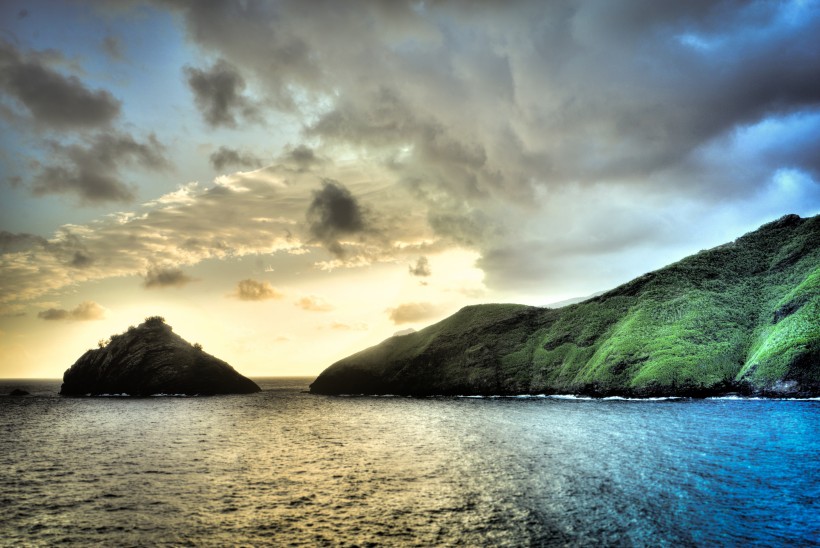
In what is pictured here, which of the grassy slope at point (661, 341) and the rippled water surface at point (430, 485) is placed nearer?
the rippled water surface at point (430, 485)

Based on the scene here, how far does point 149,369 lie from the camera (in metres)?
168

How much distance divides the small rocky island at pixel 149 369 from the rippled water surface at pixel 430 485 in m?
109

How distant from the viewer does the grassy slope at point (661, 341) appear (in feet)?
325

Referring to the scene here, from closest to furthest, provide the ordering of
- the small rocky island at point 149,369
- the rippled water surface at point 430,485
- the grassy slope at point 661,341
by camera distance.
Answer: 1. the rippled water surface at point 430,485
2. the grassy slope at point 661,341
3. the small rocky island at point 149,369

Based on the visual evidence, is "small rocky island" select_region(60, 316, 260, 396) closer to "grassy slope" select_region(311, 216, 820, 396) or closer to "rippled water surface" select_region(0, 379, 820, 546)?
"grassy slope" select_region(311, 216, 820, 396)

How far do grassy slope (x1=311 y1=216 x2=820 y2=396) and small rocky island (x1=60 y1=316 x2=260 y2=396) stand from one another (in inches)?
1919

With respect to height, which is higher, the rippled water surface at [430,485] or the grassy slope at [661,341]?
the grassy slope at [661,341]

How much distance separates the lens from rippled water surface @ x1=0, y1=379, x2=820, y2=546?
23.6 m

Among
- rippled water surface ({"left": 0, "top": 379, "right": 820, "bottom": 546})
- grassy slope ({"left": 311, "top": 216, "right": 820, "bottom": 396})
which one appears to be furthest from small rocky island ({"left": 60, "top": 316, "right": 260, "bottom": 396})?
rippled water surface ({"left": 0, "top": 379, "right": 820, "bottom": 546})

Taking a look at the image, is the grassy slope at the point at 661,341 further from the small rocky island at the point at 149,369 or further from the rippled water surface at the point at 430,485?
the small rocky island at the point at 149,369

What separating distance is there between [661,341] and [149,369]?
183 meters

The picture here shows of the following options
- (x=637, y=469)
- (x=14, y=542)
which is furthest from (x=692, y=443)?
(x=14, y=542)

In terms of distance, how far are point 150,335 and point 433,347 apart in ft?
395

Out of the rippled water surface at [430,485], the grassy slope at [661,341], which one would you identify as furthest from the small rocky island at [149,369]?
the rippled water surface at [430,485]
